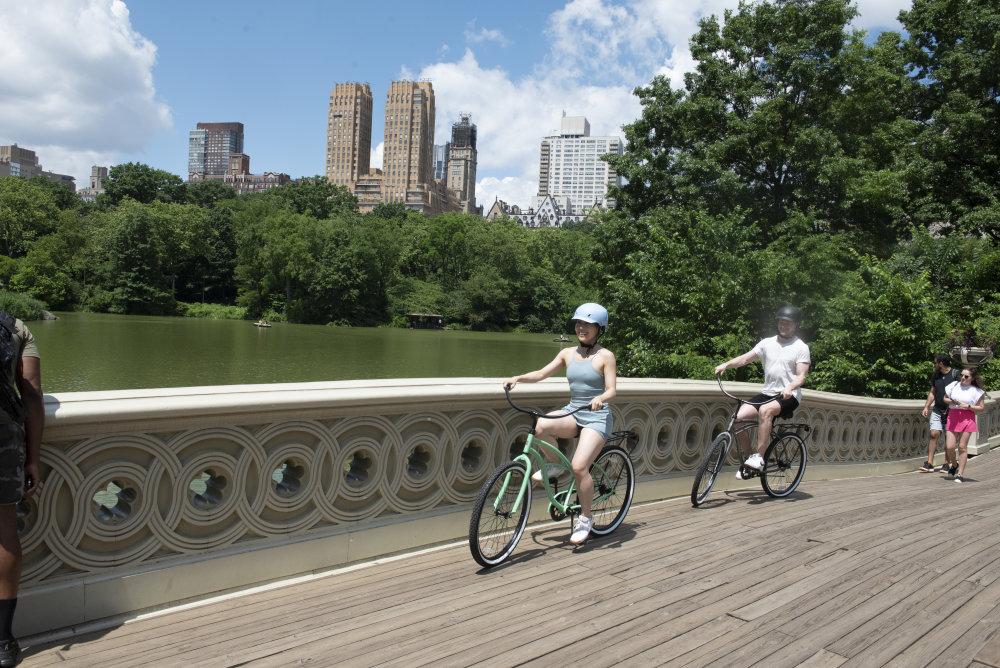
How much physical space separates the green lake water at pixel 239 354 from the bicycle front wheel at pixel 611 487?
16.9 meters

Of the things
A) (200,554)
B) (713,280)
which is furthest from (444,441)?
(713,280)

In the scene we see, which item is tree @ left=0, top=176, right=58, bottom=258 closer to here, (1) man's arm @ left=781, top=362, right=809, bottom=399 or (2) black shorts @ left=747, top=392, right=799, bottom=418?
(2) black shorts @ left=747, top=392, right=799, bottom=418

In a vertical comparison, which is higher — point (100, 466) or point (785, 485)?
point (100, 466)

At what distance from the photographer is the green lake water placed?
3262 cm

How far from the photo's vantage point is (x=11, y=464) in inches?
106

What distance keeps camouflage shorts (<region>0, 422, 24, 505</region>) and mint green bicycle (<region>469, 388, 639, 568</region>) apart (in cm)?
198

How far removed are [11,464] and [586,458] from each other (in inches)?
111

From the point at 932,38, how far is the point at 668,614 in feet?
96.7

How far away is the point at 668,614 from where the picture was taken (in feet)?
11.5

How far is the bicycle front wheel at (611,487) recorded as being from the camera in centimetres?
470

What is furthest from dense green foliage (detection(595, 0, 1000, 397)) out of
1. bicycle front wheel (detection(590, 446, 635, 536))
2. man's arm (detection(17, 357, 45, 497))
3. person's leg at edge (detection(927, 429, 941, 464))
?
man's arm (detection(17, 357, 45, 497))

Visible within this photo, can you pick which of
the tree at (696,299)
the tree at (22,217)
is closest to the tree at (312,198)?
the tree at (22,217)

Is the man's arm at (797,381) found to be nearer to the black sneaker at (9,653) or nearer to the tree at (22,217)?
the black sneaker at (9,653)

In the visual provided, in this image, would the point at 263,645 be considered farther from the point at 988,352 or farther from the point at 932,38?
the point at 932,38
